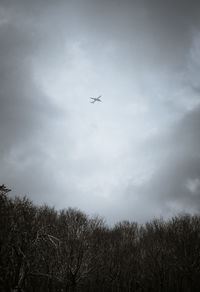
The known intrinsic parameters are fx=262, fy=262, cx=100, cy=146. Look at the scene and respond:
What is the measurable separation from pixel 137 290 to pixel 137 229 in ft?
35.0

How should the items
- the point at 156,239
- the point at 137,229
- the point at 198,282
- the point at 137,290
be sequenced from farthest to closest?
the point at 137,229
the point at 137,290
the point at 156,239
the point at 198,282

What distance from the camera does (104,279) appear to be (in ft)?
141

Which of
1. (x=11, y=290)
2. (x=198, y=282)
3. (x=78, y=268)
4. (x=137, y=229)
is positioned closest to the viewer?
(x=11, y=290)

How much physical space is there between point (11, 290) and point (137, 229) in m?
47.6

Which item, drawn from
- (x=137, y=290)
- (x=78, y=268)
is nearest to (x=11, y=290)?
(x=78, y=268)

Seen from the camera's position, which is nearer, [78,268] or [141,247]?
[78,268]

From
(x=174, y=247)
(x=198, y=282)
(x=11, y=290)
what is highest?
(x=174, y=247)

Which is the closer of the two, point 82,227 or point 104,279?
point 82,227

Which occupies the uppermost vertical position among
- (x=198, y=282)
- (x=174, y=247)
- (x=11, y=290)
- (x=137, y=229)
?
(x=137, y=229)

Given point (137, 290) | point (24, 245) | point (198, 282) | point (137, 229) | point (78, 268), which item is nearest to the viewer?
point (24, 245)

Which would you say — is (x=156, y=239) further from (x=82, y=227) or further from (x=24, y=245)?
(x=24, y=245)

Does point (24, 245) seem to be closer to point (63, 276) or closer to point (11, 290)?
point (11, 290)

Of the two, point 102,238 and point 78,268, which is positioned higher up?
point 102,238

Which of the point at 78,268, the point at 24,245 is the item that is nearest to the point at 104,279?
the point at 78,268
